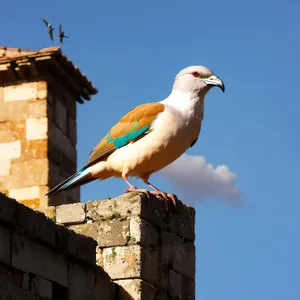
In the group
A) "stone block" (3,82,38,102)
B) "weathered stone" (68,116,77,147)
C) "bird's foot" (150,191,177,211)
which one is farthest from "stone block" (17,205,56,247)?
"weathered stone" (68,116,77,147)

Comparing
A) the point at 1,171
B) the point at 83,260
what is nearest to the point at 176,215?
the point at 83,260

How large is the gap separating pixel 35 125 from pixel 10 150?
1.86 ft

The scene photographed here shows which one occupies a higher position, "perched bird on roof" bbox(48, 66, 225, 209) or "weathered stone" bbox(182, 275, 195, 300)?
"perched bird on roof" bbox(48, 66, 225, 209)

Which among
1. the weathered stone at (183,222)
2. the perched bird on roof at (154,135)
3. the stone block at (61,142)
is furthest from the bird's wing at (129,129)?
the stone block at (61,142)

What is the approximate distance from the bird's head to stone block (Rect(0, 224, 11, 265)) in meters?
2.95

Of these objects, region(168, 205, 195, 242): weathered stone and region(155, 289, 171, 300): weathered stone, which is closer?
region(155, 289, 171, 300): weathered stone

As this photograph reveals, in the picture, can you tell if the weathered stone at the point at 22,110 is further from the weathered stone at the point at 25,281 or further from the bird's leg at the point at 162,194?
the weathered stone at the point at 25,281

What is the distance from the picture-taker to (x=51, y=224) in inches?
335

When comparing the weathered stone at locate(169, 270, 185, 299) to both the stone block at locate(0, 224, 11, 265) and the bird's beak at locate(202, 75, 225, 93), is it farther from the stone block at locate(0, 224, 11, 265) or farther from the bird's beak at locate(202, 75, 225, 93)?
the stone block at locate(0, 224, 11, 265)

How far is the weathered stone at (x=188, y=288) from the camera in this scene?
10.2 meters

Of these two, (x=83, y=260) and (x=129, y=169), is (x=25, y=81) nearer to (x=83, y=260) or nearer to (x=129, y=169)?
(x=129, y=169)

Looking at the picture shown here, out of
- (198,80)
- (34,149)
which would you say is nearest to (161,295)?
(198,80)

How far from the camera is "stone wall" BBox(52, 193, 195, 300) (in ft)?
31.0

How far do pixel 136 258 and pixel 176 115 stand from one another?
5.00 feet
